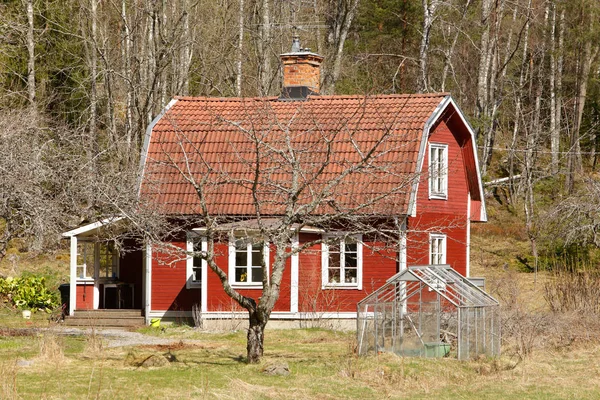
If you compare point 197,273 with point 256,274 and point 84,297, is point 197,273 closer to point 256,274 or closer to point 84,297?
point 256,274

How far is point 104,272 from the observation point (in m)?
28.1

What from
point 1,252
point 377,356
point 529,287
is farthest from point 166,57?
point 377,356

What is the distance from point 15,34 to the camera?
3756 centimetres

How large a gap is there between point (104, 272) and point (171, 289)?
2833mm

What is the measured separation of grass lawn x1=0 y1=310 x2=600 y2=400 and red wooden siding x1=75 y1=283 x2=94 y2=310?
18.1 feet

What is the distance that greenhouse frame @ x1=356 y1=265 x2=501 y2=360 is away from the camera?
1888cm

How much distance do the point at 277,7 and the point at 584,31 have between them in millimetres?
13873

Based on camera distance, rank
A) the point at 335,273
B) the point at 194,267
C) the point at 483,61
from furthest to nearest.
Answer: the point at 483,61 → the point at 194,267 → the point at 335,273

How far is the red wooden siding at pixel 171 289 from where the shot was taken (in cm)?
2616

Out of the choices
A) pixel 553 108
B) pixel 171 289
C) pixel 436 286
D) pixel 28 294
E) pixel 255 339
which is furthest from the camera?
pixel 553 108

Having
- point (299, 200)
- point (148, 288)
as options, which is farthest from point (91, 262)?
point (299, 200)

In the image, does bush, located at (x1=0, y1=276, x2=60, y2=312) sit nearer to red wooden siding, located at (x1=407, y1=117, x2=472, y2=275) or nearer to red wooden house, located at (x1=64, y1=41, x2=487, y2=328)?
red wooden house, located at (x1=64, y1=41, x2=487, y2=328)

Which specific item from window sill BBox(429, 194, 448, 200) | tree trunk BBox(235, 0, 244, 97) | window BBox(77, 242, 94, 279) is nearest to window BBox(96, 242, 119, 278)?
window BBox(77, 242, 94, 279)

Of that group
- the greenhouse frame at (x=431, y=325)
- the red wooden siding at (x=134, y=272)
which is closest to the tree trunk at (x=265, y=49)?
the red wooden siding at (x=134, y=272)
